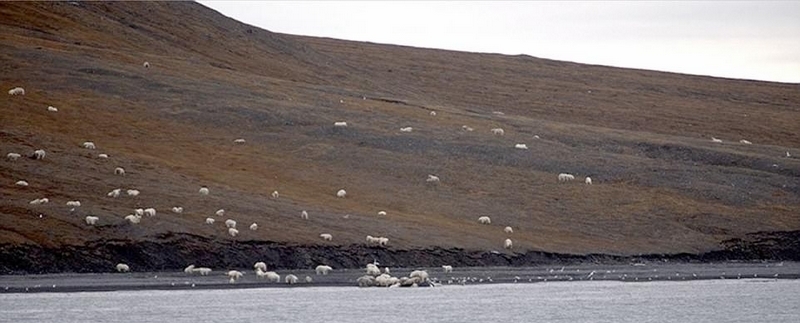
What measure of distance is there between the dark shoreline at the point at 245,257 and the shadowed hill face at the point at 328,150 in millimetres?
677

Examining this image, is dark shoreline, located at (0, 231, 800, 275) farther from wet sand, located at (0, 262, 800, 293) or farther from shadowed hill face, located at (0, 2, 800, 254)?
wet sand, located at (0, 262, 800, 293)

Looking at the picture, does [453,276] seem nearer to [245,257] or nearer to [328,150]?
[245,257]

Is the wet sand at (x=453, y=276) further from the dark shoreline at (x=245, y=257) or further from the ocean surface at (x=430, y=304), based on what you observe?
the ocean surface at (x=430, y=304)

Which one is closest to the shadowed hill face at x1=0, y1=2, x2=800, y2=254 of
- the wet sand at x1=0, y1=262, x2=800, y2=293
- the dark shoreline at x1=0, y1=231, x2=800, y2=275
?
the dark shoreline at x1=0, y1=231, x2=800, y2=275

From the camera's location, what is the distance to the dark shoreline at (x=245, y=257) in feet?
161

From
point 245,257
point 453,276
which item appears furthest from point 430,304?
point 245,257

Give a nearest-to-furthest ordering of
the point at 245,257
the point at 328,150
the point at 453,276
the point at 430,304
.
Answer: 1. the point at 430,304
2. the point at 453,276
3. the point at 245,257
4. the point at 328,150

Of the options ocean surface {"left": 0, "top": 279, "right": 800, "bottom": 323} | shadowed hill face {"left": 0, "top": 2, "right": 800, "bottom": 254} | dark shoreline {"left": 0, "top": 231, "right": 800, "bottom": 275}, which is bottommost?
ocean surface {"left": 0, "top": 279, "right": 800, "bottom": 323}

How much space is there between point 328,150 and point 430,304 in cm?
3606

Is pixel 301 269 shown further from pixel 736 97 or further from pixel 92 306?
pixel 736 97

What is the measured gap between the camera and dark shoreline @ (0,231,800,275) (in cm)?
4919

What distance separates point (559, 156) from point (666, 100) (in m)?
40.0

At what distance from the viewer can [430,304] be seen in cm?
3972

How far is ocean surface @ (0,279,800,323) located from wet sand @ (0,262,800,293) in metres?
Answer: 1.68
